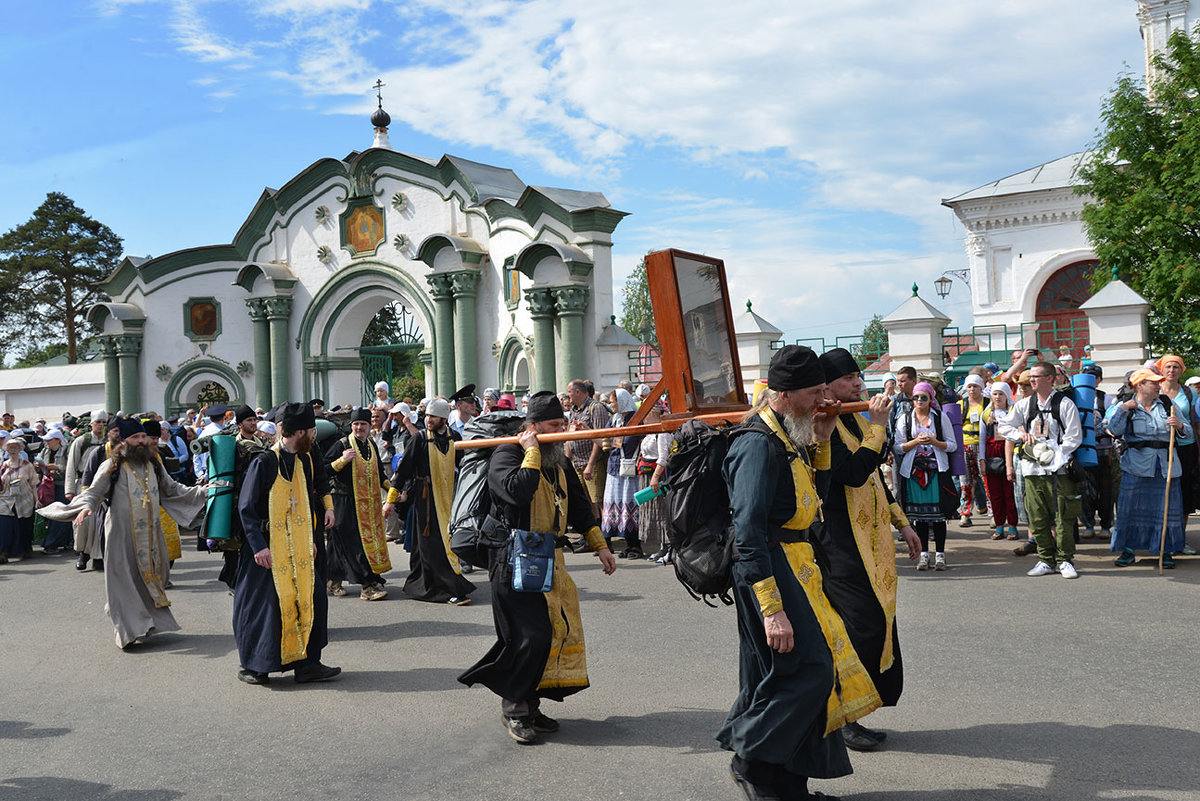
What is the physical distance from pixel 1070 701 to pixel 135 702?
209 inches

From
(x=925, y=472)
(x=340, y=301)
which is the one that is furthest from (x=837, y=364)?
(x=340, y=301)

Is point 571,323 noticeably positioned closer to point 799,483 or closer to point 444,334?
point 444,334

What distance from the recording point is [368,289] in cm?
2481

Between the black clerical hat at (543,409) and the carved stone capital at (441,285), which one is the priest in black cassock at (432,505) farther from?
the carved stone capital at (441,285)

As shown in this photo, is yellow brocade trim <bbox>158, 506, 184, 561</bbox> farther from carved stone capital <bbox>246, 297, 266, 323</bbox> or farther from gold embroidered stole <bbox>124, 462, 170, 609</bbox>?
carved stone capital <bbox>246, 297, 266, 323</bbox>

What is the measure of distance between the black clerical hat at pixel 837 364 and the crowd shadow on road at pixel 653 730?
1852 mm

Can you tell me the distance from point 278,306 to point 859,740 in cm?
2310

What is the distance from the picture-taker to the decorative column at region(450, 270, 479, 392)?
72.7ft

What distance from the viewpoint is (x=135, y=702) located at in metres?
6.39

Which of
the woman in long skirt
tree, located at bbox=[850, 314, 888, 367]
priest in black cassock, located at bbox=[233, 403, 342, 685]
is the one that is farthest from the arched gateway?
priest in black cassock, located at bbox=[233, 403, 342, 685]

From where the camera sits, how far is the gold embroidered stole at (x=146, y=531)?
27.1 feet

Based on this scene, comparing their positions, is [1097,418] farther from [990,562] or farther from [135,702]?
[135,702]

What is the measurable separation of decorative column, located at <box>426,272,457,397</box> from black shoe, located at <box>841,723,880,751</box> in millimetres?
18152

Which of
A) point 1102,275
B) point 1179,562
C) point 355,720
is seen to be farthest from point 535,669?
point 1102,275
